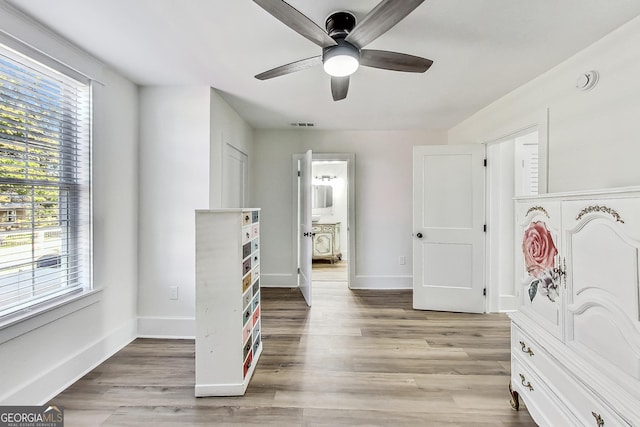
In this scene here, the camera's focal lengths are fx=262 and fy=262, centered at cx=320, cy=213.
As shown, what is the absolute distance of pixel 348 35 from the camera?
4.51ft

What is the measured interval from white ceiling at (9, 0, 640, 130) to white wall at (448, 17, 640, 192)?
0.10 metres

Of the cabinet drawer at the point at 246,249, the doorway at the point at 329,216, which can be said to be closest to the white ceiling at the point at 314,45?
the cabinet drawer at the point at 246,249

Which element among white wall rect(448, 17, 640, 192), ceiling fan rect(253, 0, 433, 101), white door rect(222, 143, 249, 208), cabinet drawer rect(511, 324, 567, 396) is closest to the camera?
ceiling fan rect(253, 0, 433, 101)

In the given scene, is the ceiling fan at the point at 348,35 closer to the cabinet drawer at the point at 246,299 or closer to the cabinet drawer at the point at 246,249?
the cabinet drawer at the point at 246,249

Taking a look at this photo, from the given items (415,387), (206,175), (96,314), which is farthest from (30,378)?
(415,387)

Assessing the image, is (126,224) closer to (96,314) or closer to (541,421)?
(96,314)

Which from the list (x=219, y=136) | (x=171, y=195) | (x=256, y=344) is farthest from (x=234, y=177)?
(x=256, y=344)

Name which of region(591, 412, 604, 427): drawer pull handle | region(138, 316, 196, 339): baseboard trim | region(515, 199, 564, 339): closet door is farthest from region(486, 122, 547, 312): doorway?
region(138, 316, 196, 339): baseboard trim

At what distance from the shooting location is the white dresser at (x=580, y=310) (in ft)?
3.11

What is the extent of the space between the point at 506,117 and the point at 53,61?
3.70 m

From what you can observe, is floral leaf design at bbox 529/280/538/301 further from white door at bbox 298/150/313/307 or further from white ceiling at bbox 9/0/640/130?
white door at bbox 298/150/313/307

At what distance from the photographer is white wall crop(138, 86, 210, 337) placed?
8.01 ft

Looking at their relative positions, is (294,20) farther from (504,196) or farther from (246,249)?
(504,196)

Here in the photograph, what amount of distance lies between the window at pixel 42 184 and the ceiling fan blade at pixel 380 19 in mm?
1946
